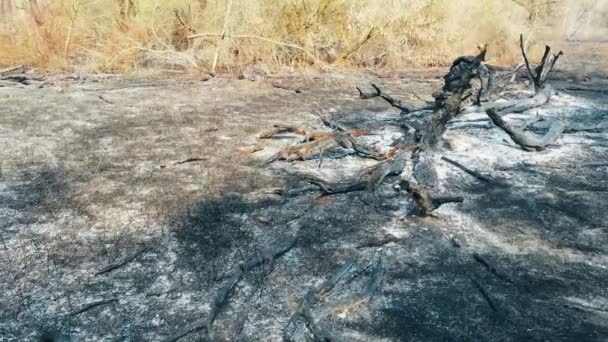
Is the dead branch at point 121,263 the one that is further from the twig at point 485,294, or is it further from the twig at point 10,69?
the twig at point 10,69

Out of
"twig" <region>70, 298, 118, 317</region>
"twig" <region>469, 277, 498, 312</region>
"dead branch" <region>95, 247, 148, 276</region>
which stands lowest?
"dead branch" <region>95, 247, 148, 276</region>

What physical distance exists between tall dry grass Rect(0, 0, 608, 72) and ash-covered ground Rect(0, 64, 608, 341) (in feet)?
11.9

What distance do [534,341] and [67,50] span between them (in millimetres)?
8556

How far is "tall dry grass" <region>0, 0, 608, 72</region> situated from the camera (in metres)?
9.12

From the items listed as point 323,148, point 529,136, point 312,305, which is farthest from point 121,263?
point 529,136

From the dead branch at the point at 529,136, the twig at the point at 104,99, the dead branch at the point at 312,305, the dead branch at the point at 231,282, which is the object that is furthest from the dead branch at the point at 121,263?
the twig at the point at 104,99

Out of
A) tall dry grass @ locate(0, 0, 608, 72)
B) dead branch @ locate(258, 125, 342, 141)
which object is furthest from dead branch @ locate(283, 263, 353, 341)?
tall dry grass @ locate(0, 0, 608, 72)

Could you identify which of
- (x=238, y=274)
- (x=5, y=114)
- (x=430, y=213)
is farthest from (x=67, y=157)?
(x=430, y=213)

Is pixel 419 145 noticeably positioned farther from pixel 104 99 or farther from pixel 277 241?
pixel 104 99

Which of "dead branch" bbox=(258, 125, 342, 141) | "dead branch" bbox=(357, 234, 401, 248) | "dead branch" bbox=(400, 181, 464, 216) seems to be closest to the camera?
"dead branch" bbox=(357, 234, 401, 248)

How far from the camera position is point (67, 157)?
191 inches

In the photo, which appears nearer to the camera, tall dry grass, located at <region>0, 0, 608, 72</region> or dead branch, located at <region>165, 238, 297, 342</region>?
dead branch, located at <region>165, 238, 297, 342</region>

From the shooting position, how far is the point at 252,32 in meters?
9.46

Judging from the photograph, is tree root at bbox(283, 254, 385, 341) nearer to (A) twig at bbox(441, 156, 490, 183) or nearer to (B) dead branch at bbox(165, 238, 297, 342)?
(B) dead branch at bbox(165, 238, 297, 342)
